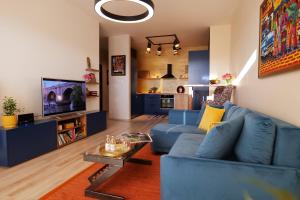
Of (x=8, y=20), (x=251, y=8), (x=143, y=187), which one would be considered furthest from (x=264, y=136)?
(x=8, y=20)

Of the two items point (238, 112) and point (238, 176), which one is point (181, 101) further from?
point (238, 176)

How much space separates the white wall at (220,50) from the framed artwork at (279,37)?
3.00m

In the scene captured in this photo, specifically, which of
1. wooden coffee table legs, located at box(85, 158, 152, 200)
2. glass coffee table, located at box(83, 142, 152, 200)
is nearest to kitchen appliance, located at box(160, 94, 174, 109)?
glass coffee table, located at box(83, 142, 152, 200)

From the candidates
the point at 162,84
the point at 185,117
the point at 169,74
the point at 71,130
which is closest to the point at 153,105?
the point at 162,84

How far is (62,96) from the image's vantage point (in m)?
3.51

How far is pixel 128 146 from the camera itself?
2.06 meters

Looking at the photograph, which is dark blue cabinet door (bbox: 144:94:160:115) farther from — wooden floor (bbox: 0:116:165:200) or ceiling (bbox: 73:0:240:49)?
wooden floor (bbox: 0:116:165:200)

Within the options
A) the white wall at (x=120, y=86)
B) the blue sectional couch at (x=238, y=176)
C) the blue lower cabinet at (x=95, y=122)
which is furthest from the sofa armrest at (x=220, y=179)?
the white wall at (x=120, y=86)

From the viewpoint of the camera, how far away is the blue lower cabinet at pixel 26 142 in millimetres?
2446

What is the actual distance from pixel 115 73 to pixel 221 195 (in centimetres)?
530

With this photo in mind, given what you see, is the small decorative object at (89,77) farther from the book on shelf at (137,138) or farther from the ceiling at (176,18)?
the book on shelf at (137,138)

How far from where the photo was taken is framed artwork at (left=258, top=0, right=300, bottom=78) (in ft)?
4.71

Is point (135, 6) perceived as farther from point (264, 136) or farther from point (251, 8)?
point (264, 136)

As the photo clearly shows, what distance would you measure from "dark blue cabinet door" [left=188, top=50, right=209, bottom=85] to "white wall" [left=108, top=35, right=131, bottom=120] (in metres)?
1.93
